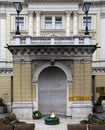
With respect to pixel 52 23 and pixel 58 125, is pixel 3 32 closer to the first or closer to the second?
pixel 52 23

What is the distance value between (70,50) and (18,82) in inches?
186

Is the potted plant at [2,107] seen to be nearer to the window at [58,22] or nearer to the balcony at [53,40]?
the balcony at [53,40]

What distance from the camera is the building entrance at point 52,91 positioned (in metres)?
24.4

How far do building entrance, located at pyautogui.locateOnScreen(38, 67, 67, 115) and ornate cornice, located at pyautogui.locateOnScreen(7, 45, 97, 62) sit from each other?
1290 mm

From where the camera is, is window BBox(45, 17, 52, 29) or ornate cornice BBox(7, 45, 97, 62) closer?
ornate cornice BBox(7, 45, 97, 62)

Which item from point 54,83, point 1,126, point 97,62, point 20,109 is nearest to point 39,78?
point 54,83

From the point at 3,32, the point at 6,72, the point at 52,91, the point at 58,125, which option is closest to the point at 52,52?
the point at 52,91

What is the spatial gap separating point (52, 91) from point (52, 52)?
322 cm

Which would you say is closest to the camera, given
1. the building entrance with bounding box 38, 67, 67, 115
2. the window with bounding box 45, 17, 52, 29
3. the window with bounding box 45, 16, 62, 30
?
the building entrance with bounding box 38, 67, 67, 115

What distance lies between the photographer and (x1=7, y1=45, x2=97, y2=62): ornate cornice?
23.3 m

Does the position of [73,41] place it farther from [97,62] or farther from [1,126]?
[97,62]

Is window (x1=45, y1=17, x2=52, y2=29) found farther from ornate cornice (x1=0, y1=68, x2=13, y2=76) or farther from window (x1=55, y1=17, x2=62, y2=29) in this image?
ornate cornice (x1=0, y1=68, x2=13, y2=76)

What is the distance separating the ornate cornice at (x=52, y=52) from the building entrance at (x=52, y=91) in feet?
4.23

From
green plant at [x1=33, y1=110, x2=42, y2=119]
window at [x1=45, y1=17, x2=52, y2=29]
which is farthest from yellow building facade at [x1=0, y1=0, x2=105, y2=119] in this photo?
window at [x1=45, y1=17, x2=52, y2=29]
